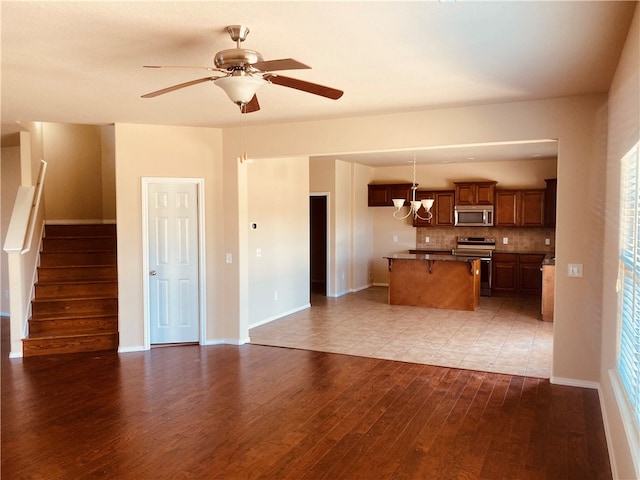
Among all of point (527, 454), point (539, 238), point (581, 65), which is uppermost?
point (581, 65)

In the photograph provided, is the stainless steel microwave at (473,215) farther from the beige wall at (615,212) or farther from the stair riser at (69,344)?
the stair riser at (69,344)

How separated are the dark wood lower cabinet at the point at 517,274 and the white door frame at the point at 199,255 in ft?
19.2

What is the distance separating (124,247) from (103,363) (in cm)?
131

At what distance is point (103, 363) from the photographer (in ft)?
16.9

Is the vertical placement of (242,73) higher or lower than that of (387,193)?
higher

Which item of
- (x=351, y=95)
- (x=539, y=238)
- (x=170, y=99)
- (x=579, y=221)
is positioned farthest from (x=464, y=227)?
(x=170, y=99)

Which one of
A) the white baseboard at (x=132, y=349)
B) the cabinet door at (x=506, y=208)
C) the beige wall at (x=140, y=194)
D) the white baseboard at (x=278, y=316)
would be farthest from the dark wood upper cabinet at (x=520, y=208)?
the white baseboard at (x=132, y=349)

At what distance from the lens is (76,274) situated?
646cm

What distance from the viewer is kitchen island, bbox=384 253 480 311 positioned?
7930 mm

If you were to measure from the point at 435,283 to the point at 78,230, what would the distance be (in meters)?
5.74

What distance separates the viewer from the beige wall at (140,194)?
5.57 metres

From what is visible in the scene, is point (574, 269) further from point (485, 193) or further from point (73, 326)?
point (73, 326)

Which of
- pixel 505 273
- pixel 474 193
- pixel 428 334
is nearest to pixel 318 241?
pixel 474 193

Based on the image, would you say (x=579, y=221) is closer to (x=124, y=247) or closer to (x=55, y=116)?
(x=124, y=247)
